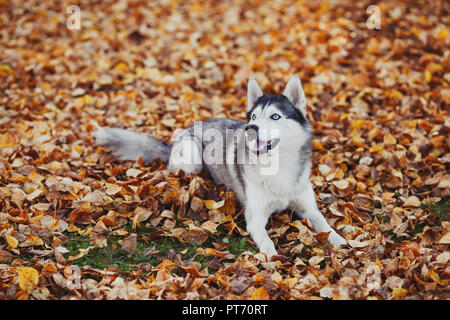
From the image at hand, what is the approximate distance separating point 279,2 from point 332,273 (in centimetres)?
708

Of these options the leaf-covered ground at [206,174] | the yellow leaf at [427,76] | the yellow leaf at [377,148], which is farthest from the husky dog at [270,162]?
the yellow leaf at [427,76]

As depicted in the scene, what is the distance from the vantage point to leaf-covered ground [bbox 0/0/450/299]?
11.5ft

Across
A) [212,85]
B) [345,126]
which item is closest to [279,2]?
[212,85]

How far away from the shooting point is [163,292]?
3.31 meters

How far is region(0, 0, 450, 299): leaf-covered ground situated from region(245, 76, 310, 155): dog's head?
2.64ft

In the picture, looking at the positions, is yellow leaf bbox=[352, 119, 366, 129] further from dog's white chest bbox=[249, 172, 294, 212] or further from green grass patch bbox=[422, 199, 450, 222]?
dog's white chest bbox=[249, 172, 294, 212]

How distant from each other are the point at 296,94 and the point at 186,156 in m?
1.40

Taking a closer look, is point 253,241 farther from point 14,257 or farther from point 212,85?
point 212,85

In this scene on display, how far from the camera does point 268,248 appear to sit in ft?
12.9

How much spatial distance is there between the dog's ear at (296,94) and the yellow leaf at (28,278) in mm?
2670

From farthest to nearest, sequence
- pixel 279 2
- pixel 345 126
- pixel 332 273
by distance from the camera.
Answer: pixel 279 2, pixel 345 126, pixel 332 273

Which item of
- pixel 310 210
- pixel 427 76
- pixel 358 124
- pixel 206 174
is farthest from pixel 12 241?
pixel 427 76

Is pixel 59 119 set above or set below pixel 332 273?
above

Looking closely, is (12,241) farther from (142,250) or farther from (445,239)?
(445,239)
